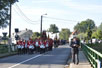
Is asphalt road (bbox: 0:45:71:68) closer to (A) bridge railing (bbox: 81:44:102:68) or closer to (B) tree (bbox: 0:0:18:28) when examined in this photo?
(A) bridge railing (bbox: 81:44:102:68)

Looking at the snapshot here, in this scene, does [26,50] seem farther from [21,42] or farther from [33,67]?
[33,67]

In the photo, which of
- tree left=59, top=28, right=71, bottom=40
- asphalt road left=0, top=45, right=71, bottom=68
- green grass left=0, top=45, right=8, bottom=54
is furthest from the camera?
tree left=59, top=28, right=71, bottom=40

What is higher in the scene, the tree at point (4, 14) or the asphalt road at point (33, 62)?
the tree at point (4, 14)

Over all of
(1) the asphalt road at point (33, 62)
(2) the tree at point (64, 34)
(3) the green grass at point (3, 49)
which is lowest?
(1) the asphalt road at point (33, 62)

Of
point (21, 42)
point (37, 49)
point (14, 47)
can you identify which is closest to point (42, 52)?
point (37, 49)

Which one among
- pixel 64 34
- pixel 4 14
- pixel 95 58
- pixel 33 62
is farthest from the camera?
pixel 64 34

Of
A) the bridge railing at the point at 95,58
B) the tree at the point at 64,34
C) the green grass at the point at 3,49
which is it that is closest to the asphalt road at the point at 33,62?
the bridge railing at the point at 95,58

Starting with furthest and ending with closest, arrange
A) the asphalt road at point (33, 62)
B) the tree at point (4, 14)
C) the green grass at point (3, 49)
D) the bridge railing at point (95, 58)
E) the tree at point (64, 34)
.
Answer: the tree at point (64, 34)
the tree at point (4, 14)
the green grass at point (3, 49)
the asphalt road at point (33, 62)
the bridge railing at point (95, 58)

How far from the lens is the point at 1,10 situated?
156ft

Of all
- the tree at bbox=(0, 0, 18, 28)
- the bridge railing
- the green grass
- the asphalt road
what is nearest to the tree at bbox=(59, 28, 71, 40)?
the tree at bbox=(0, 0, 18, 28)

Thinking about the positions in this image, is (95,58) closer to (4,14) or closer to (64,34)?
(4,14)

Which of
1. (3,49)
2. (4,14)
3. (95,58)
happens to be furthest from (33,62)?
(4,14)

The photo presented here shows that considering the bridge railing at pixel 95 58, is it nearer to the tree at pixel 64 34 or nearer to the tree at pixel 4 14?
the tree at pixel 4 14

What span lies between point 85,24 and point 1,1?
460ft
